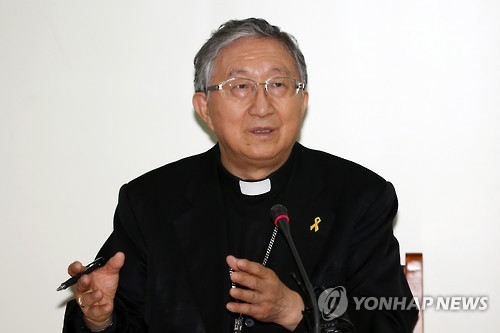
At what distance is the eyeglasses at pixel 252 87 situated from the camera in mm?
2711

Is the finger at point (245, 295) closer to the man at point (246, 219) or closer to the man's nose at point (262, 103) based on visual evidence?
the man at point (246, 219)

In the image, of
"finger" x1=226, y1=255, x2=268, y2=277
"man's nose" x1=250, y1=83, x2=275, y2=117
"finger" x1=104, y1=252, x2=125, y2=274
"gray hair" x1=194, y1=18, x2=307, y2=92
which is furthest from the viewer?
"gray hair" x1=194, y1=18, x2=307, y2=92

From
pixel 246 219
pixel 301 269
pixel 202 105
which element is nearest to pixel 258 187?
pixel 246 219

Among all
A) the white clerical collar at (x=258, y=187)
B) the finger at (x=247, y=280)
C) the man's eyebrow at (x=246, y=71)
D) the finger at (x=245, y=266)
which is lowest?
the finger at (x=247, y=280)

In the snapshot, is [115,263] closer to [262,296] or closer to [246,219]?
[262,296]

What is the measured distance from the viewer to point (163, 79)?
3.35 m

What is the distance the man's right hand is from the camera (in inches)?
95.4

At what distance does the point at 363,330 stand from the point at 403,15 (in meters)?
1.42

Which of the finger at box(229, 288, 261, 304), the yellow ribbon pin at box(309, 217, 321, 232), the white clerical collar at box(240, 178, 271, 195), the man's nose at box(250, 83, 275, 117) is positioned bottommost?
the finger at box(229, 288, 261, 304)

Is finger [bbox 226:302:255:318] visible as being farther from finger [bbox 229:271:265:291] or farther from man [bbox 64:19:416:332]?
man [bbox 64:19:416:332]

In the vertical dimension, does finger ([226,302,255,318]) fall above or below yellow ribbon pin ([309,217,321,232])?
below

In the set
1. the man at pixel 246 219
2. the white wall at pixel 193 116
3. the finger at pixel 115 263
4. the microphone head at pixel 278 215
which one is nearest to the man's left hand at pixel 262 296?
the microphone head at pixel 278 215

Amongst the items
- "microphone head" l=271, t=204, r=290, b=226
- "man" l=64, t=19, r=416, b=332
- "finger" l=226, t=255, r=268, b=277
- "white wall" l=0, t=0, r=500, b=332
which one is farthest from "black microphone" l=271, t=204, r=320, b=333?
"white wall" l=0, t=0, r=500, b=332

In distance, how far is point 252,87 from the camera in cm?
271
